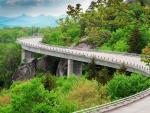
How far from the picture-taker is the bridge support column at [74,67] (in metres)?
92.1

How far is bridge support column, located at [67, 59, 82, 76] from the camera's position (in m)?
92.1

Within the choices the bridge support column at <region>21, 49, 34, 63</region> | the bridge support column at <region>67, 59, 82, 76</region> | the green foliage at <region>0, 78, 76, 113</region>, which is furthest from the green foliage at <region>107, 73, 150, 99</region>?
the bridge support column at <region>21, 49, 34, 63</region>

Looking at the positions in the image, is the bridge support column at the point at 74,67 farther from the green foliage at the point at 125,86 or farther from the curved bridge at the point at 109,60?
the green foliage at the point at 125,86

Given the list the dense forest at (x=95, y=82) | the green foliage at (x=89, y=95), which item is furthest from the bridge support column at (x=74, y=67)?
the green foliage at (x=89, y=95)

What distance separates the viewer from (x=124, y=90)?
46.0 metres

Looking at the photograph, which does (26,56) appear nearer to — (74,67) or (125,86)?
(74,67)

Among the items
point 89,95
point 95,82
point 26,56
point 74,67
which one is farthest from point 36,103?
point 26,56

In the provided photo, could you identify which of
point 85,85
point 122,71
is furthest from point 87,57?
point 85,85

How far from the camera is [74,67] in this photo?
92.4 metres

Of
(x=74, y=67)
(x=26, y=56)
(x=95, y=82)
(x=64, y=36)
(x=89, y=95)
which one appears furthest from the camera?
(x=64, y=36)

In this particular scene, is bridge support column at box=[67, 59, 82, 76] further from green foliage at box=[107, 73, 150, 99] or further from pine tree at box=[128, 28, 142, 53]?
green foliage at box=[107, 73, 150, 99]

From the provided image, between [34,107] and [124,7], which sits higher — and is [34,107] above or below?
below

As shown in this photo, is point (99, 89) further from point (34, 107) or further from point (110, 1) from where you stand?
point (110, 1)

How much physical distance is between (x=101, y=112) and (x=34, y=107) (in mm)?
7018
